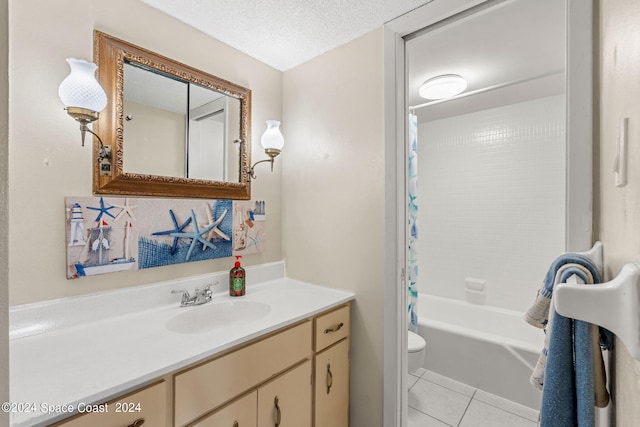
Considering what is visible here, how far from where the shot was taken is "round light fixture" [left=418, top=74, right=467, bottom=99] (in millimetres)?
1974

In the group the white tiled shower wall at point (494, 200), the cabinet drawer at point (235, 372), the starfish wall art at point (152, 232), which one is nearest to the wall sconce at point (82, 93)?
the starfish wall art at point (152, 232)

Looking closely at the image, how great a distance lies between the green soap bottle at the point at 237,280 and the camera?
1529 millimetres

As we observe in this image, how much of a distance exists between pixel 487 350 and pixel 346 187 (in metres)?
1.53

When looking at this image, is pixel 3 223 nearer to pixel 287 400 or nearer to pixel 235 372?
pixel 235 372

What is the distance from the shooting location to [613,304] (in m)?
0.32

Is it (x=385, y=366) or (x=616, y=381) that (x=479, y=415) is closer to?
(x=385, y=366)

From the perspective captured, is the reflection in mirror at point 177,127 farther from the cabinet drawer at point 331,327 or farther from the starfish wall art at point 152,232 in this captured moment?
the cabinet drawer at point 331,327

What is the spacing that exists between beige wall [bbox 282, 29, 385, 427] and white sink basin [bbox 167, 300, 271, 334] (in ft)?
1.45

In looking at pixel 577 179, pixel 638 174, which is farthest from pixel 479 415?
pixel 638 174

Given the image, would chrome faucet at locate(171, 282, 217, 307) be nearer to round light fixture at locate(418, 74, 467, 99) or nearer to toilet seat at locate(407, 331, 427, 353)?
toilet seat at locate(407, 331, 427, 353)

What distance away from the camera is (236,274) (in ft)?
5.07

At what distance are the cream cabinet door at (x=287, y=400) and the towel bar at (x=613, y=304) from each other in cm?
108

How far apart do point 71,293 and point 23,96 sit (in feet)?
2.41

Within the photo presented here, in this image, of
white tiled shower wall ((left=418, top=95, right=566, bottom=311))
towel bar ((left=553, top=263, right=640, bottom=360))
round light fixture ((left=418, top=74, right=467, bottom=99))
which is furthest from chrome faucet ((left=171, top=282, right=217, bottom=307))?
white tiled shower wall ((left=418, top=95, right=566, bottom=311))
